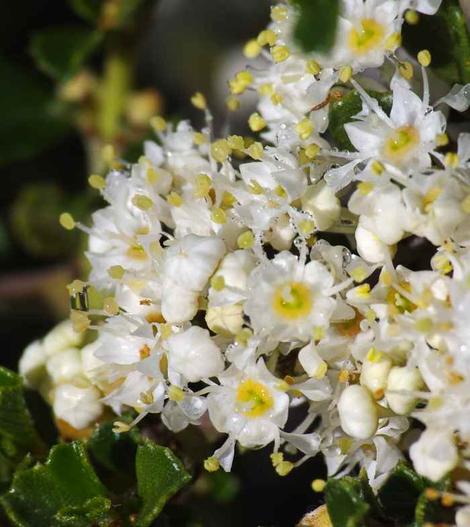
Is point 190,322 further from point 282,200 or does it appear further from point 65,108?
point 65,108

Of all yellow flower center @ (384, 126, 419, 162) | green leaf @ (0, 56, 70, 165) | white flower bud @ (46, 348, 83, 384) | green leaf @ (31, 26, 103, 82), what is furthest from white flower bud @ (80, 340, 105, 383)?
green leaf @ (0, 56, 70, 165)

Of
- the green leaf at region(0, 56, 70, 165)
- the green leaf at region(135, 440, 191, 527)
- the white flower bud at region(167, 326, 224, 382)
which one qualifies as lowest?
the green leaf at region(0, 56, 70, 165)

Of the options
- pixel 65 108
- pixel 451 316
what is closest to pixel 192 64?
pixel 65 108

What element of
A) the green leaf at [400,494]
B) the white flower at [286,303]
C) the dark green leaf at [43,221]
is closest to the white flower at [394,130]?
the white flower at [286,303]

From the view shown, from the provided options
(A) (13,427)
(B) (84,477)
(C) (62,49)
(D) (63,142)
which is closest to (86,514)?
(B) (84,477)

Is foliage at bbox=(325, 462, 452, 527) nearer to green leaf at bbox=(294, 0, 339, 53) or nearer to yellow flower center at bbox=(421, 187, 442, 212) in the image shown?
yellow flower center at bbox=(421, 187, 442, 212)

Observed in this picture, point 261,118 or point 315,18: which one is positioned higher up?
point 315,18

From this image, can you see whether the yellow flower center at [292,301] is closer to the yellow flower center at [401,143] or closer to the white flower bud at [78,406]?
the yellow flower center at [401,143]
